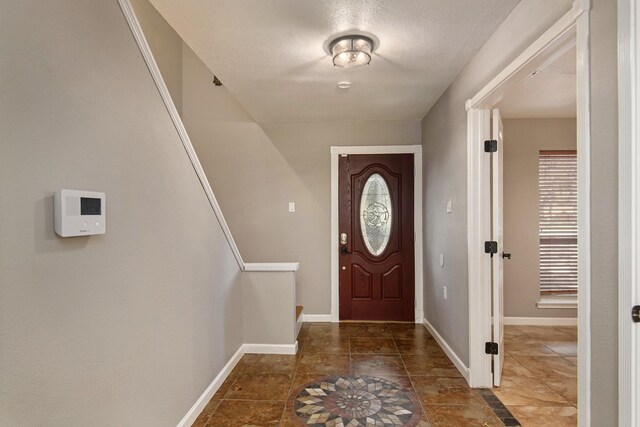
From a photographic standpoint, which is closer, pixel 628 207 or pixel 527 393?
pixel 628 207

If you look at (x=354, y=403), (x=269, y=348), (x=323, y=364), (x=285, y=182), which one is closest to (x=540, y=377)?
(x=354, y=403)

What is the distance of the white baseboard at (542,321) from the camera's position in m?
3.83

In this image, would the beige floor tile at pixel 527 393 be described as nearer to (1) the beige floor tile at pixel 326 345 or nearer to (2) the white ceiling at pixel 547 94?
(1) the beige floor tile at pixel 326 345

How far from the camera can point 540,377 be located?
8.45 feet

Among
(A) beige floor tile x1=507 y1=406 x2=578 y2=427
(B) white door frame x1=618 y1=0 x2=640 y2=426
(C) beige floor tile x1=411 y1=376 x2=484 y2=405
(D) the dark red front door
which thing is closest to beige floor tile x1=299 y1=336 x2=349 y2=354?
(D) the dark red front door

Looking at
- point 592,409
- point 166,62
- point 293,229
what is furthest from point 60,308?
point 166,62

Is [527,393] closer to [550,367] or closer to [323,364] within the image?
[550,367]

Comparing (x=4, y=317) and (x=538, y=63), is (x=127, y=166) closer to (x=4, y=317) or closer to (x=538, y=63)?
(x=4, y=317)

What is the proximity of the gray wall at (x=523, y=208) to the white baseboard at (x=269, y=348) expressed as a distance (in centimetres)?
268

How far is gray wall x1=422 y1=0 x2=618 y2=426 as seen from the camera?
3.82ft

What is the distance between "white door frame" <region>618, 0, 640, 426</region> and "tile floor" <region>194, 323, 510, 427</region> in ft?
3.81

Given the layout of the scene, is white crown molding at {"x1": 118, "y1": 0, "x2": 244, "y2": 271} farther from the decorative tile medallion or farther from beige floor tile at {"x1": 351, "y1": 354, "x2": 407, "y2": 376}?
beige floor tile at {"x1": 351, "y1": 354, "x2": 407, "y2": 376}

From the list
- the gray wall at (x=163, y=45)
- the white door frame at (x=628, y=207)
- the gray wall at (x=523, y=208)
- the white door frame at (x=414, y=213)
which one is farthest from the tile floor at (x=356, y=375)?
the gray wall at (x=163, y=45)

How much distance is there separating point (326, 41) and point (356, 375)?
97.3 inches
